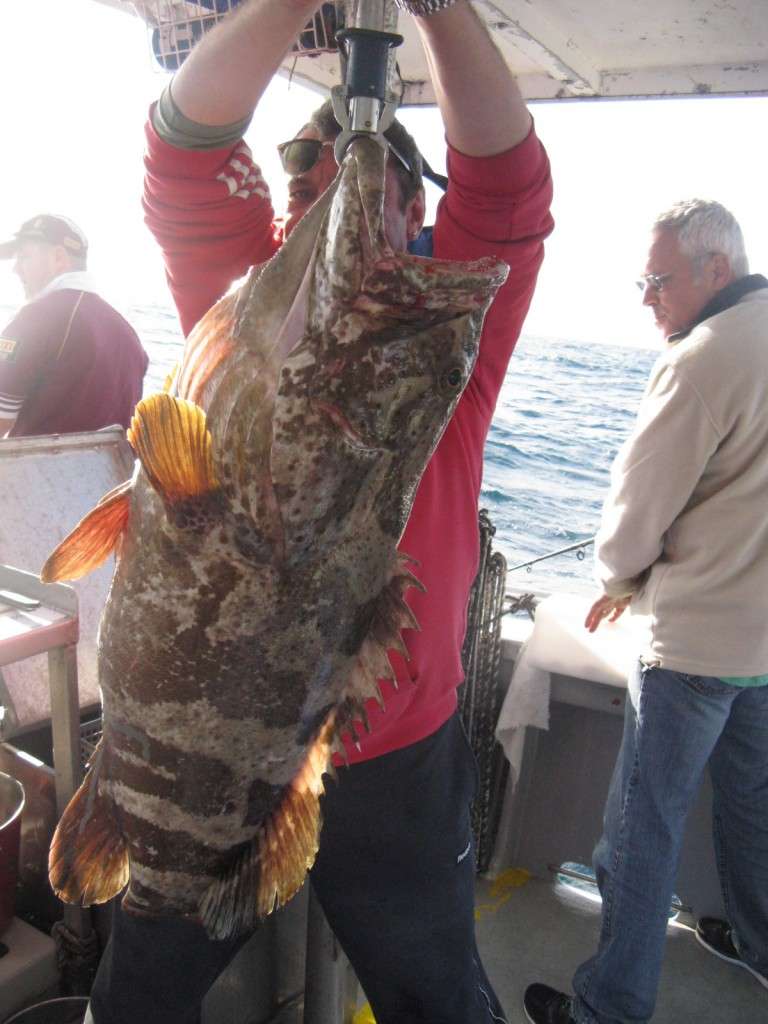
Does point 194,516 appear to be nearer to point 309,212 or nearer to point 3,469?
point 309,212

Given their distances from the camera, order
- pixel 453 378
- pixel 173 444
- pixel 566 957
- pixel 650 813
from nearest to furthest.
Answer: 1. pixel 173 444
2. pixel 453 378
3. pixel 650 813
4. pixel 566 957

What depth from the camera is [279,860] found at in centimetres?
163

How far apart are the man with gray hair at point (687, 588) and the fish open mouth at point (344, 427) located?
1807 mm

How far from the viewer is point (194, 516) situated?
1.35 m

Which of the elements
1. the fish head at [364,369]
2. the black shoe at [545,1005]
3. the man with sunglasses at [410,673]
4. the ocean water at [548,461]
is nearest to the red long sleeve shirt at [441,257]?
the man with sunglasses at [410,673]

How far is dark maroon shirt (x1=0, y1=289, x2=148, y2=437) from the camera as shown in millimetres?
4027

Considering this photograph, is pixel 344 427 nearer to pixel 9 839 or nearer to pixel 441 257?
pixel 441 257

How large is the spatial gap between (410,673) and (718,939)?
292cm

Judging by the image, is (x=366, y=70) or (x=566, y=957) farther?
(x=566, y=957)

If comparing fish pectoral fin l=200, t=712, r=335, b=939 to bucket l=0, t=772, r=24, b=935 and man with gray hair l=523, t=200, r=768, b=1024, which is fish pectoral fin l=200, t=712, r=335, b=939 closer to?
bucket l=0, t=772, r=24, b=935

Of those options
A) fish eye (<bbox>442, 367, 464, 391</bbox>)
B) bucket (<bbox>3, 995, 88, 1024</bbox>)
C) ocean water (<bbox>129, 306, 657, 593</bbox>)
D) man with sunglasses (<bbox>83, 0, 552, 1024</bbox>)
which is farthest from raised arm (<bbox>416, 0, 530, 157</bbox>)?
bucket (<bbox>3, 995, 88, 1024</bbox>)

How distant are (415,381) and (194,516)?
45 centimetres

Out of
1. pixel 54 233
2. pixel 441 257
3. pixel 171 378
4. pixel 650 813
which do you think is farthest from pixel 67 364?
pixel 650 813

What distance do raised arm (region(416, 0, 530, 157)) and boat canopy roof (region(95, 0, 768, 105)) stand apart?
57.2 inches
